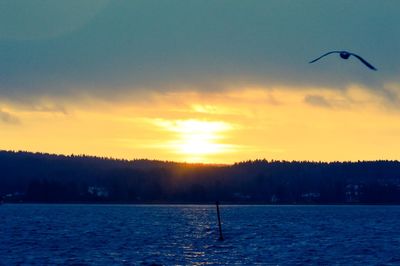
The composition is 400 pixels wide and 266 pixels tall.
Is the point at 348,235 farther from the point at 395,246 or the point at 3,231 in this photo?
the point at 3,231

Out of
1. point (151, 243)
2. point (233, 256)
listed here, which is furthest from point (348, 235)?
point (233, 256)

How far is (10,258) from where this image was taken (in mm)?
79562

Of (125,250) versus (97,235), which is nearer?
(125,250)

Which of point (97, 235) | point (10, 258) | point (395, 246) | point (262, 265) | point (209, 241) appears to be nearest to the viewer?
point (262, 265)

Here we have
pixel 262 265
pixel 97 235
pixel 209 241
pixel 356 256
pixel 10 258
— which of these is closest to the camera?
pixel 262 265

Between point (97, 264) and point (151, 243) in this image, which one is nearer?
point (97, 264)

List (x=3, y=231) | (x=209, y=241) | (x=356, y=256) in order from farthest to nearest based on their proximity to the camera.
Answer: (x=3, y=231), (x=209, y=241), (x=356, y=256)

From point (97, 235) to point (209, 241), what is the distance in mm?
18745

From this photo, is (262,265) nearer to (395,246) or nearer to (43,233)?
(395,246)

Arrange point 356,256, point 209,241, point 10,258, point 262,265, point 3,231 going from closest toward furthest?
point 262,265 → point 10,258 → point 356,256 → point 209,241 → point 3,231

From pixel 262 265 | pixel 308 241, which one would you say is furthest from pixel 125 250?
pixel 308 241

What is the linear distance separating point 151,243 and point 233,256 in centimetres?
2036

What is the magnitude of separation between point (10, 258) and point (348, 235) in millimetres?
57302

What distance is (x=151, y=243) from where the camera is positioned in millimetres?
100938
